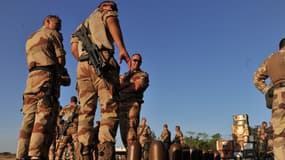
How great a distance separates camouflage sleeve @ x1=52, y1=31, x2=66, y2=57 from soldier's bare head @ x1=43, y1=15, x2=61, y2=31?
0.12 m

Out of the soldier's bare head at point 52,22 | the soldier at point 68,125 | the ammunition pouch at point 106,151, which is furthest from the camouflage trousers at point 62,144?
the ammunition pouch at point 106,151

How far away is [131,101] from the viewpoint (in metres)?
7.05

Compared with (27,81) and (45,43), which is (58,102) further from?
(45,43)

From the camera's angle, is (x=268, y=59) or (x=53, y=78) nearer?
(x=53, y=78)

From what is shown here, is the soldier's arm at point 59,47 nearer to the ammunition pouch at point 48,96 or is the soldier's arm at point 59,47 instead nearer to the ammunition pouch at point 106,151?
the ammunition pouch at point 48,96

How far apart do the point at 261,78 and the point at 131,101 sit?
2.65 meters

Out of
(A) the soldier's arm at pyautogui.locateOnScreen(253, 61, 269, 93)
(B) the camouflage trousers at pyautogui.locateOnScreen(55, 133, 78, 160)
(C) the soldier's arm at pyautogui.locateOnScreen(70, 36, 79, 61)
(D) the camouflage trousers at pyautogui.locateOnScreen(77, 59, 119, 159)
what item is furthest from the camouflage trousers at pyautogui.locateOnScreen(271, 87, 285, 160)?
(B) the camouflage trousers at pyautogui.locateOnScreen(55, 133, 78, 160)

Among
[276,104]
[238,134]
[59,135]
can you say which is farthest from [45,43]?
[59,135]

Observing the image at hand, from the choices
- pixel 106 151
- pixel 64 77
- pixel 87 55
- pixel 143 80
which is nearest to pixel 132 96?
pixel 143 80

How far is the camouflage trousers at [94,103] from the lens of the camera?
13.8 feet

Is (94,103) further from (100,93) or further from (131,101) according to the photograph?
(131,101)

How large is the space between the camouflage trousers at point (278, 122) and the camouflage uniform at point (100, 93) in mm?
2598

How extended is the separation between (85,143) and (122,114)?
2700 millimetres

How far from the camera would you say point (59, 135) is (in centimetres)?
1281
